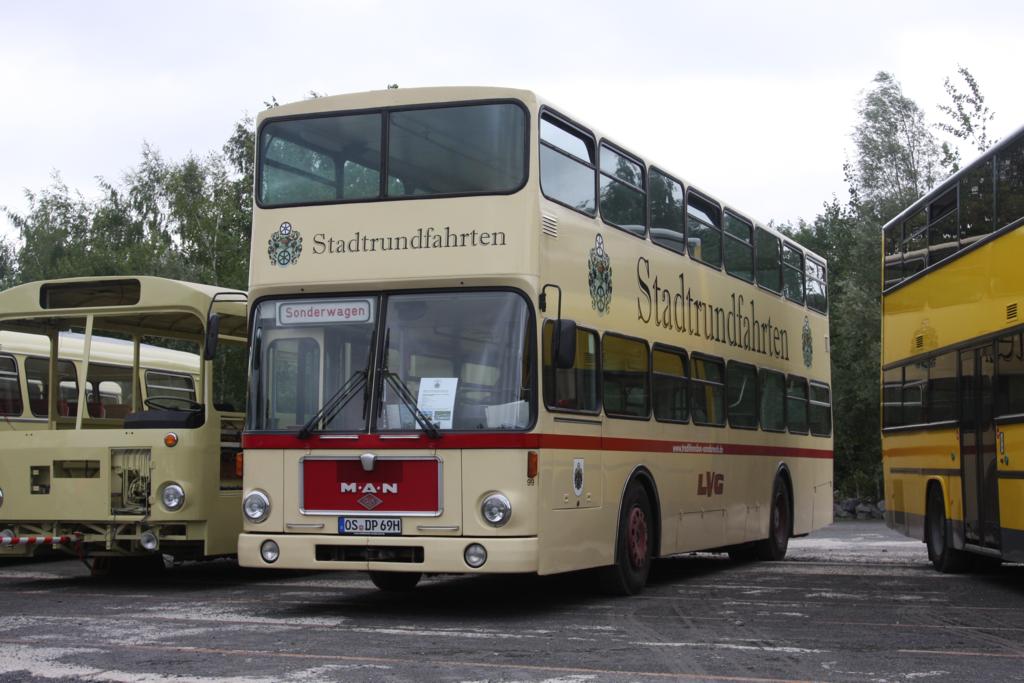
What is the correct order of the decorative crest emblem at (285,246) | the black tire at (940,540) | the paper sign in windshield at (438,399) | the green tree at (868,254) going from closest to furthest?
the paper sign in windshield at (438,399) < the decorative crest emblem at (285,246) < the black tire at (940,540) < the green tree at (868,254)

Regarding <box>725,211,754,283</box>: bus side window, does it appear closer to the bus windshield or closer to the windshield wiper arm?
the bus windshield

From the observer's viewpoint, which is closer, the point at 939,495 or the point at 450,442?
the point at 450,442

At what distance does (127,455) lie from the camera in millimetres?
14422

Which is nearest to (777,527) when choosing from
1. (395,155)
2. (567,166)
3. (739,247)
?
(739,247)

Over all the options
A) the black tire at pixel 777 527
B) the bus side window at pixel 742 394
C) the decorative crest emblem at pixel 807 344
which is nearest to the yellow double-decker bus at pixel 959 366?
the black tire at pixel 777 527

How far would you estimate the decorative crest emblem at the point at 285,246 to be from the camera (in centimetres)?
1259

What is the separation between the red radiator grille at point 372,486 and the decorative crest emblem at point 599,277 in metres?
2.43

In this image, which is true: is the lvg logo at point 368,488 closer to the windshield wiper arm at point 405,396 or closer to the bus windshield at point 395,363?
the bus windshield at point 395,363

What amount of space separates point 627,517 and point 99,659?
18.4 feet

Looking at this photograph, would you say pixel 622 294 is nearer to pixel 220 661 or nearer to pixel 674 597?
pixel 674 597

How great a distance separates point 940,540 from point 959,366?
8.29 ft

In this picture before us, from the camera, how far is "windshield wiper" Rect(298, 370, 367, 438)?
39.4ft

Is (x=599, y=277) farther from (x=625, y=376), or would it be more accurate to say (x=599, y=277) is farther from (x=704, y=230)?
(x=704, y=230)

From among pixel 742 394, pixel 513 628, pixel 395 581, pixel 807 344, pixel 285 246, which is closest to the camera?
pixel 513 628
